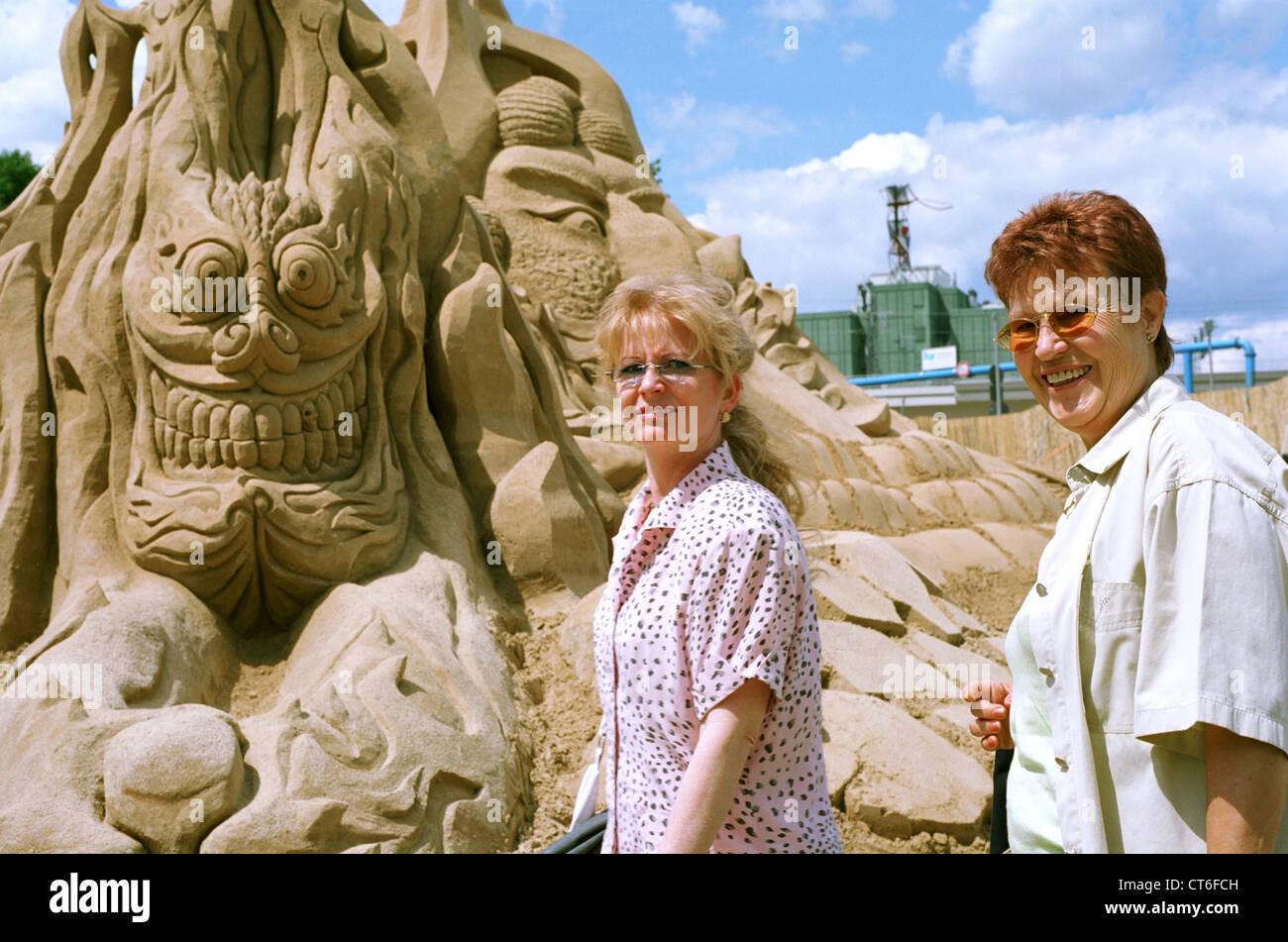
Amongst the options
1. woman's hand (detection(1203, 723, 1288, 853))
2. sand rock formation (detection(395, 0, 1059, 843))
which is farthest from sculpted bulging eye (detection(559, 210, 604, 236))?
woman's hand (detection(1203, 723, 1288, 853))

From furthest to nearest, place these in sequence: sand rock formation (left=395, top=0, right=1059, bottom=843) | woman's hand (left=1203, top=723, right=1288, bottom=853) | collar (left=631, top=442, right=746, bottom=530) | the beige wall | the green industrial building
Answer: the green industrial building
the beige wall
sand rock formation (left=395, top=0, right=1059, bottom=843)
collar (left=631, top=442, right=746, bottom=530)
woman's hand (left=1203, top=723, right=1288, bottom=853)

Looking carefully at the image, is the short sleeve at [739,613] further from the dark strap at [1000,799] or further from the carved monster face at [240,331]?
the carved monster face at [240,331]

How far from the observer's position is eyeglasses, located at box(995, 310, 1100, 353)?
1541 mm

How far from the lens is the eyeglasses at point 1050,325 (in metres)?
1.54

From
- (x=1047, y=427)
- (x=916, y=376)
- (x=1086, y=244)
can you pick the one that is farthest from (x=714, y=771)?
(x=916, y=376)

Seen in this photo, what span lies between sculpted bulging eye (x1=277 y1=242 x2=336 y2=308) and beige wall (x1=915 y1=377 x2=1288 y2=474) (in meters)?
9.89

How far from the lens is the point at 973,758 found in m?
4.22

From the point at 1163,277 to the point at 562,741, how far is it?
2.84 m

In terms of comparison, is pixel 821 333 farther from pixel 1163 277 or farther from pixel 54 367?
pixel 1163 277

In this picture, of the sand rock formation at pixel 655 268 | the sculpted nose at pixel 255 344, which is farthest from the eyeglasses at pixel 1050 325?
the sand rock formation at pixel 655 268

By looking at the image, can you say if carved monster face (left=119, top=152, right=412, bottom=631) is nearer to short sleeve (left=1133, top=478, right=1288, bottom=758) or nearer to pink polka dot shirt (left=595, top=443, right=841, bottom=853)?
pink polka dot shirt (left=595, top=443, right=841, bottom=853)

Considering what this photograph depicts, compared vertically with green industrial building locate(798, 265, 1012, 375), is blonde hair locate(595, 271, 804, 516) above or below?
below

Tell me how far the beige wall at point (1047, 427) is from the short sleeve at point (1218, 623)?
1159 cm

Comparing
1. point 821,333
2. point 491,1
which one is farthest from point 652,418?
point 821,333
